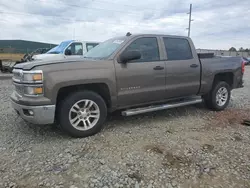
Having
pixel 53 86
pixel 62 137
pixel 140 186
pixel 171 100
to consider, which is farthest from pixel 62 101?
pixel 171 100

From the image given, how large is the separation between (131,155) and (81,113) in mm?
1158

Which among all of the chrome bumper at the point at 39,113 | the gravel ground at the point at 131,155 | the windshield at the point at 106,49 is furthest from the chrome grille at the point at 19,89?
the windshield at the point at 106,49

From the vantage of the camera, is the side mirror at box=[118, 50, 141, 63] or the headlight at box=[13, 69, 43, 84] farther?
the side mirror at box=[118, 50, 141, 63]

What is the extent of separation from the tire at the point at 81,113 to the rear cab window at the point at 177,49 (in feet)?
6.07

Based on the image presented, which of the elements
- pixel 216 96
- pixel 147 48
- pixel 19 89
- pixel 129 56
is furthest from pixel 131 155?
pixel 216 96

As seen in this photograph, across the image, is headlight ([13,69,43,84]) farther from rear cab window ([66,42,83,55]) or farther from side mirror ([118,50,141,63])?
rear cab window ([66,42,83,55])

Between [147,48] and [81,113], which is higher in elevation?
[147,48]

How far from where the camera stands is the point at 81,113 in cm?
385

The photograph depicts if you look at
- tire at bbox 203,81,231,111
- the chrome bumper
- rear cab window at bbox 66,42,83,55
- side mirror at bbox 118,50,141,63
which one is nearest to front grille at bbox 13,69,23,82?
the chrome bumper

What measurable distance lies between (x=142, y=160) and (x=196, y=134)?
1.47 m

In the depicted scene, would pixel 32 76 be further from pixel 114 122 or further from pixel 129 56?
pixel 114 122

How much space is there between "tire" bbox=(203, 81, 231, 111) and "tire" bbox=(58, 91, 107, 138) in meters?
2.95

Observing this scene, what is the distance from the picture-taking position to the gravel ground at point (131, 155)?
8.73 feet

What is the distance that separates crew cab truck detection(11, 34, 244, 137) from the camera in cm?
353
